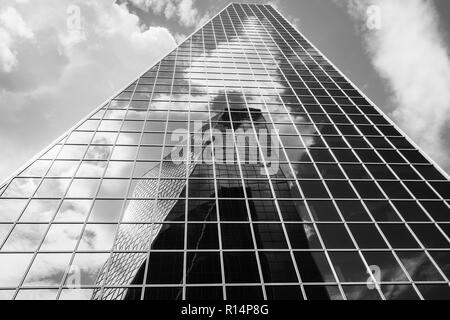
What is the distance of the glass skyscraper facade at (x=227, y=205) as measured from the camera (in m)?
19.7

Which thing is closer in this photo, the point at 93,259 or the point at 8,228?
the point at 93,259

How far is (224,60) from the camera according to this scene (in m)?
51.4

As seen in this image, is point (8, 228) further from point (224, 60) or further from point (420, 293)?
point (224, 60)

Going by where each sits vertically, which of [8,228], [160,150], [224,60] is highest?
[224,60]

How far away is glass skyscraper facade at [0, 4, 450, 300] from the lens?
19.7 m

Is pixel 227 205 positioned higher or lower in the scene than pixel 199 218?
higher

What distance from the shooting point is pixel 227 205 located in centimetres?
2516

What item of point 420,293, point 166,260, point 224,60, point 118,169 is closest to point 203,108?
point 118,169

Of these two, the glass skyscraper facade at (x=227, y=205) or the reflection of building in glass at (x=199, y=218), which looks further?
the reflection of building in glass at (x=199, y=218)

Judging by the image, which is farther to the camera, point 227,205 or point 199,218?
point 227,205

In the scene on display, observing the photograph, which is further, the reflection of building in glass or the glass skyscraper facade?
the reflection of building in glass
